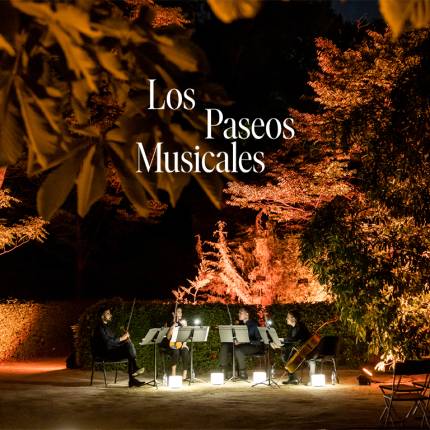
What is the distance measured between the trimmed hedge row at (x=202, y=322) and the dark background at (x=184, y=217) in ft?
25.0

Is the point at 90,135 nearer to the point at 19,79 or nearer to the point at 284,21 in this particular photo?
the point at 19,79

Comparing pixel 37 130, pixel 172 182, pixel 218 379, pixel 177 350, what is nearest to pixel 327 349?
pixel 218 379

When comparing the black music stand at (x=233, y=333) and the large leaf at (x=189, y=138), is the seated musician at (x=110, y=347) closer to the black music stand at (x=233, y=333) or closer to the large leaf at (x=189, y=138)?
the black music stand at (x=233, y=333)

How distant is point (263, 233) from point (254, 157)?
159 inches

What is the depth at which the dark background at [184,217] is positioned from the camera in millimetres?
25562

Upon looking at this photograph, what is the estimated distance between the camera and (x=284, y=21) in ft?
86.0

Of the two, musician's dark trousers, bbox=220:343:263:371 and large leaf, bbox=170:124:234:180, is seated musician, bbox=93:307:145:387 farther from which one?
large leaf, bbox=170:124:234:180

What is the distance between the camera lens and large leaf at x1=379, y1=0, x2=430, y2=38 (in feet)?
6.79

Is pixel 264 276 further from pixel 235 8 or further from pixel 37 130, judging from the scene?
pixel 235 8

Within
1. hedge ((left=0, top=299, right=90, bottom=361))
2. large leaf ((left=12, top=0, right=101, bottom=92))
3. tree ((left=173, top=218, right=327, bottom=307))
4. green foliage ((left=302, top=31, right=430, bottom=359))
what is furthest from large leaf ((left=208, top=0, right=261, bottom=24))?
hedge ((left=0, top=299, right=90, bottom=361))

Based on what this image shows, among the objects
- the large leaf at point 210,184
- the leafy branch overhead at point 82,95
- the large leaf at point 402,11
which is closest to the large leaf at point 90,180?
the leafy branch overhead at point 82,95

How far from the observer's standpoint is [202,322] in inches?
644

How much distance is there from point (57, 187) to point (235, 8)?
801 millimetres

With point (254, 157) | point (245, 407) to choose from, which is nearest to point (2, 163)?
point (245, 407)
